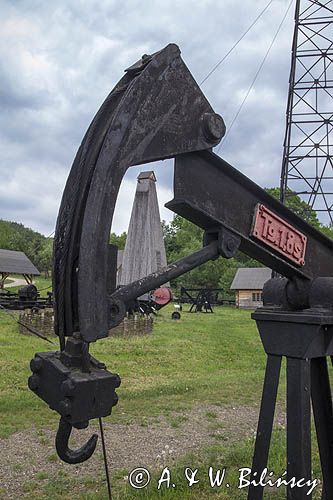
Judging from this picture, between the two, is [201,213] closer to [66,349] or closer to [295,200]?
[66,349]

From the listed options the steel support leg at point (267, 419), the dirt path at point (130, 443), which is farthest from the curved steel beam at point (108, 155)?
the dirt path at point (130, 443)

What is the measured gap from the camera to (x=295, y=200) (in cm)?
3919

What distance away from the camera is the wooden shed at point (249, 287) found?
35031 millimetres

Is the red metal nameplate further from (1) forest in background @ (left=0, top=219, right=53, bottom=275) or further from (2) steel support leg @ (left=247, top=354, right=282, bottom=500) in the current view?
(1) forest in background @ (left=0, top=219, right=53, bottom=275)

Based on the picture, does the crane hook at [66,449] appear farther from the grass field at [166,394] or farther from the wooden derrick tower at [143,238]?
the wooden derrick tower at [143,238]

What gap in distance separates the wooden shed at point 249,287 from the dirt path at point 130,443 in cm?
2949

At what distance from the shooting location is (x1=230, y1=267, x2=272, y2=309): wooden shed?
115 ft

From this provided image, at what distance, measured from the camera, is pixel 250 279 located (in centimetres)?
3606

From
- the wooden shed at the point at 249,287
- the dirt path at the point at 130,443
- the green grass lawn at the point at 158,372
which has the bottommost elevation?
the dirt path at the point at 130,443

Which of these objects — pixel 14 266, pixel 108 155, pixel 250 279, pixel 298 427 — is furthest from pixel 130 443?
pixel 250 279

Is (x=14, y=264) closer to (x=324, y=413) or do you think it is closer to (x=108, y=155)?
(x=324, y=413)

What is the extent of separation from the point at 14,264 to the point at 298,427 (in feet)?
93.2

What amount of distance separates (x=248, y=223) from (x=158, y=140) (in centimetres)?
68

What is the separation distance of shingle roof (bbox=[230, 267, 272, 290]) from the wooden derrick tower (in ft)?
68.5
